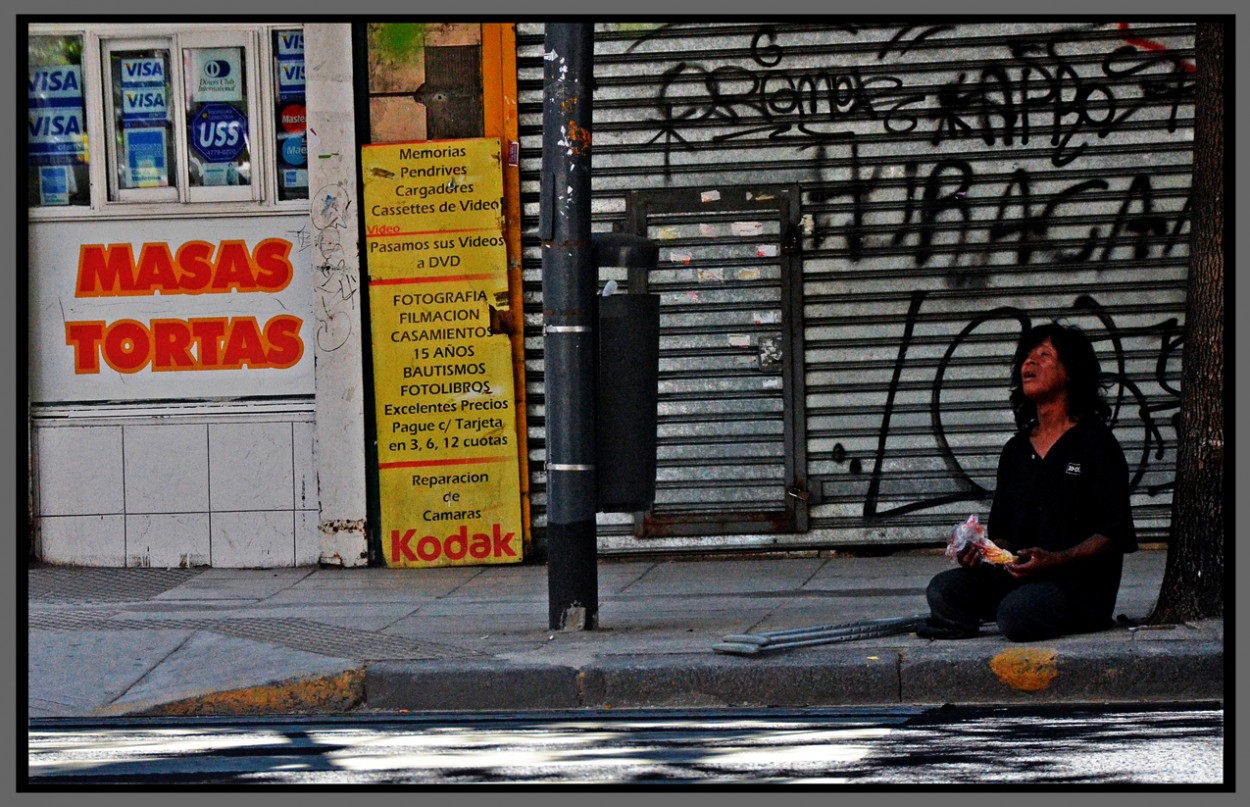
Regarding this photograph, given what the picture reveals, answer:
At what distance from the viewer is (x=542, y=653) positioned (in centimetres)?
754

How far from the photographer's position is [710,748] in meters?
5.86

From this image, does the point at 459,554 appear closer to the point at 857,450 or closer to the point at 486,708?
the point at 857,450

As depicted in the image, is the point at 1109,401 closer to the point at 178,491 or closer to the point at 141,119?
the point at 178,491

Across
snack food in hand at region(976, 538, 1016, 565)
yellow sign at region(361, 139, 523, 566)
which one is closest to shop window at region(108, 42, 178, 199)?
yellow sign at region(361, 139, 523, 566)

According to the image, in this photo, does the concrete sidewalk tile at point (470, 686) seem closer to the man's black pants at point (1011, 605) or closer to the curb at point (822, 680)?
the curb at point (822, 680)

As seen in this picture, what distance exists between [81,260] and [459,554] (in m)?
3.24

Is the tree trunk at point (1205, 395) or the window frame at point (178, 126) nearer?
the tree trunk at point (1205, 395)

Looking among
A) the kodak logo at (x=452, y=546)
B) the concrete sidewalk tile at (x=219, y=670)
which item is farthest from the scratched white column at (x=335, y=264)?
the concrete sidewalk tile at (x=219, y=670)

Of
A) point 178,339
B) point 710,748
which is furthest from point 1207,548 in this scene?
point 178,339

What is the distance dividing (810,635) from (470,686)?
5.03 feet

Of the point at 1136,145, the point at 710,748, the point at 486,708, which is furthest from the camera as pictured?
the point at 1136,145

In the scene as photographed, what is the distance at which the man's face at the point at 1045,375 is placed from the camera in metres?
7.23

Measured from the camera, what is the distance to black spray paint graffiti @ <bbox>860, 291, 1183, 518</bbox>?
10.8m

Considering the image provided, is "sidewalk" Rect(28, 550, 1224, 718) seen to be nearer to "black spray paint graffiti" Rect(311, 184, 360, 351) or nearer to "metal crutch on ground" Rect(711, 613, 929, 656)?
"metal crutch on ground" Rect(711, 613, 929, 656)
